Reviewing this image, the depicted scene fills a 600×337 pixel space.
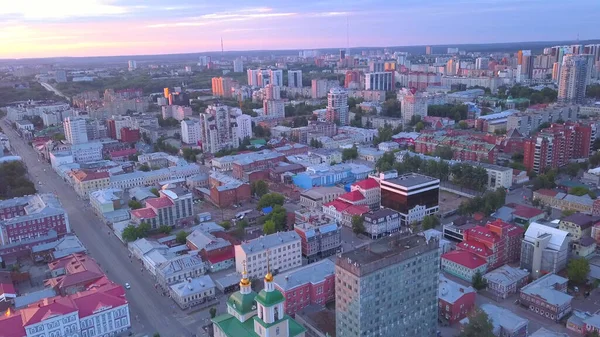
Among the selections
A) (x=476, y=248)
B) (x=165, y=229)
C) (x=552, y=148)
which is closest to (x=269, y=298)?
(x=476, y=248)

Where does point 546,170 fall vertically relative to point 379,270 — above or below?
below

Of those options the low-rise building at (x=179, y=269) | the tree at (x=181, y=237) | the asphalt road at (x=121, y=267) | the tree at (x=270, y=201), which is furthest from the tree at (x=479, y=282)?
the tree at (x=181, y=237)

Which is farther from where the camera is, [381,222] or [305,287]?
[381,222]

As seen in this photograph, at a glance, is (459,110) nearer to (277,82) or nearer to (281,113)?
(281,113)

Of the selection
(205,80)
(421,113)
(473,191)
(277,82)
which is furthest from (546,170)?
(205,80)

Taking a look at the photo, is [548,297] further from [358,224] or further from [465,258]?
[358,224]

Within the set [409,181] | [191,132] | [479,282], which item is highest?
[409,181]
